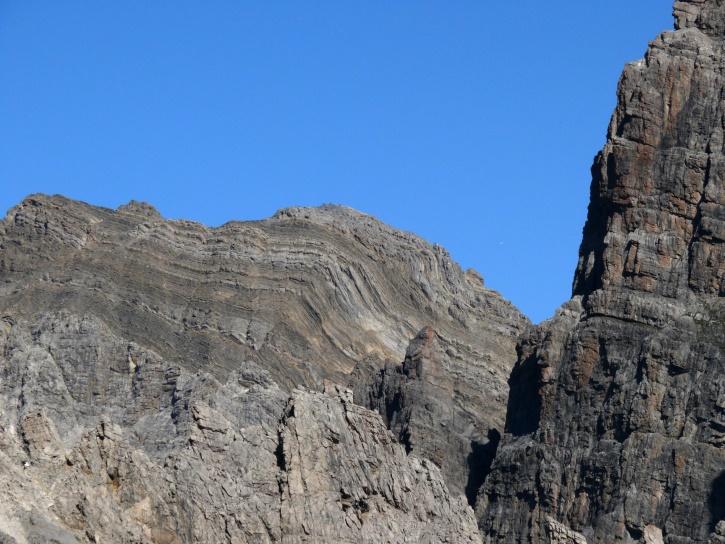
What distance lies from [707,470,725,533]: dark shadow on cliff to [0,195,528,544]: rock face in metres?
14.4

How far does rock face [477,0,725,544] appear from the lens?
14700 cm

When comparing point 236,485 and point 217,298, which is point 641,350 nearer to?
point 236,485

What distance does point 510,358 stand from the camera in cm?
19550

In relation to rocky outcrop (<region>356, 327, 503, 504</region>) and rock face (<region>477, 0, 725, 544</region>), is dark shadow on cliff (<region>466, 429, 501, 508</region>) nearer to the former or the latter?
rocky outcrop (<region>356, 327, 503, 504</region>)

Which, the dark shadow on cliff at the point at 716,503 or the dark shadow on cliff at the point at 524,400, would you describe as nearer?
the dark shadow on cliff at the point at 716,503

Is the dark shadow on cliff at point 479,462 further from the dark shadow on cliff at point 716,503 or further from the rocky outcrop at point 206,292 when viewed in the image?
the rocky outcrop at point 206,292

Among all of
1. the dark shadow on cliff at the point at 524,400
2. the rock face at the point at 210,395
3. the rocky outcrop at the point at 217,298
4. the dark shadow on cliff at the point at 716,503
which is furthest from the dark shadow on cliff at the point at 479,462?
the dark shadow on cliff at the point at 716,503

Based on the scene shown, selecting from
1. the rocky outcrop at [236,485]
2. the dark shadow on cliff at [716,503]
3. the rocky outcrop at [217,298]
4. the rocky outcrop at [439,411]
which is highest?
the rocky outcrop at [217,298]

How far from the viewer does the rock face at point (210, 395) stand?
11925 cm

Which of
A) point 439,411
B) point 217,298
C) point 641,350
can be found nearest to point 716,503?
point 641,350

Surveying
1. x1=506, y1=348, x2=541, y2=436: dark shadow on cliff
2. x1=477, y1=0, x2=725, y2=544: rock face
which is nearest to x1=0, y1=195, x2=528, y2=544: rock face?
x1=506, y1=348, x2=541, y2=436: dark shadow on cliff

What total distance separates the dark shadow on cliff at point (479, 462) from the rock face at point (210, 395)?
27 cm

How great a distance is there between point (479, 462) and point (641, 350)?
1596 centimetres

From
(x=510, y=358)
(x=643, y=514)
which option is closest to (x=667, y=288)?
(x=643, y=514)
